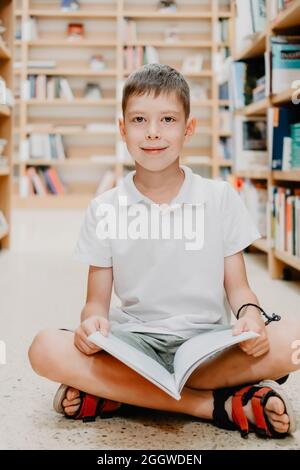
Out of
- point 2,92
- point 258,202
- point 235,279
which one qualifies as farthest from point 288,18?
point 235,279

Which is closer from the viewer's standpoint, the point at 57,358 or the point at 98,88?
the point at 57,358

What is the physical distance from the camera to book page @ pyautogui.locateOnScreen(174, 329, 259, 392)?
0.75m

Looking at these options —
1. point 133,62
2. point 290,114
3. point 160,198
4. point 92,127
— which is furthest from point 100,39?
point 160,198

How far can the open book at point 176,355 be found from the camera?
757mm

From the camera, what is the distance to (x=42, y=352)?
0.85 meters

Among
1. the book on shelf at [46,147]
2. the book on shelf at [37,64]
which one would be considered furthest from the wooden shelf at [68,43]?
the book on shelf at [46,147]

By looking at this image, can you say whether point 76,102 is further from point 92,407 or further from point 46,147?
point 92,407

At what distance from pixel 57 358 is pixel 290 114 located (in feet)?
5.12

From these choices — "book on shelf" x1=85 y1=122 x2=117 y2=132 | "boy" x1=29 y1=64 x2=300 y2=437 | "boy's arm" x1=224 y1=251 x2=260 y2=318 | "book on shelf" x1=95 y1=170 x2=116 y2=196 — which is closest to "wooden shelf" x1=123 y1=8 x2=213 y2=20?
"book on shelf" x1=85 y1=122 x2=117 y2=132

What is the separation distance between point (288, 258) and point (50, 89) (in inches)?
138

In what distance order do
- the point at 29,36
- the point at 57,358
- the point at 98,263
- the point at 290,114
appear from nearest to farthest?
the point at 57,358, the point at 98,263, the point at 290,114, the point at 29,36

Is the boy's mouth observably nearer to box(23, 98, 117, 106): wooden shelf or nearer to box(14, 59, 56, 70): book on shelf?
box(23, 98, 117, 106): wooden shelf

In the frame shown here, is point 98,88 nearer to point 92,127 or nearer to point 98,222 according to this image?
point 92,127

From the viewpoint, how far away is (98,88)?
4996 mm
